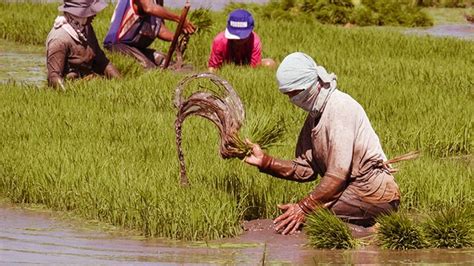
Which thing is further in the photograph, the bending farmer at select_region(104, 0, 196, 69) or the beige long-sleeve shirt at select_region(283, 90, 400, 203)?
the bending farmer at select_region(104, 0, 196, 69)

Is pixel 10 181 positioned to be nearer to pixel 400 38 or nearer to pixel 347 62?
pixel 347 62

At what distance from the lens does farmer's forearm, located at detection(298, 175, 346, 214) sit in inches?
260

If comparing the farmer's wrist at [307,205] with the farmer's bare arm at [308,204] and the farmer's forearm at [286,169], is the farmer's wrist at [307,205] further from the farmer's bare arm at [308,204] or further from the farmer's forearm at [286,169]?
the farmer's forearm at [286,169]

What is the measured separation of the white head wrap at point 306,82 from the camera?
21.3 ft

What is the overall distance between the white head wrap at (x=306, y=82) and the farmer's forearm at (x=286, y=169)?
341 mm

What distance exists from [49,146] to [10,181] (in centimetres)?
61

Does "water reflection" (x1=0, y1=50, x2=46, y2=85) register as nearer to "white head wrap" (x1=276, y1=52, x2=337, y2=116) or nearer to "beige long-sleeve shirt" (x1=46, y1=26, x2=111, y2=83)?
"beige long-sleeve shirt" (x1=46, y1=26, x2=111, y2=83)

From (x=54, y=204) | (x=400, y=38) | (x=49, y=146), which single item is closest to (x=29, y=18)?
(x=400, y=38)

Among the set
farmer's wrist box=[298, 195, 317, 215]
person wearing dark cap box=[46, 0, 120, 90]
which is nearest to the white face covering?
farmer's wrist box=[298, 195, 317, 215]

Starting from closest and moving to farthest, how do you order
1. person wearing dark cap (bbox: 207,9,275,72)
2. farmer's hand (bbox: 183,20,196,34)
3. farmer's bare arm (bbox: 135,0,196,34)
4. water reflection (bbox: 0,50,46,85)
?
person wearing dark cap (bbox: 207,9,275,72)
farmer's hand (bbox: 183,20,196,34)
farmer's bare arm (bbox: 135,0,196,34)
water reflection (bbox: 0,50,46,85)

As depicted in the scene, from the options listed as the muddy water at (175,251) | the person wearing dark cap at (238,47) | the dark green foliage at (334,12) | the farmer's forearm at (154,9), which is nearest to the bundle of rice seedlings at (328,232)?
the muddy water at (175,251)

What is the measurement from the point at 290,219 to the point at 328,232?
350 millimetres

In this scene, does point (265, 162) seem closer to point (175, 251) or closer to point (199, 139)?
point (175, 251)

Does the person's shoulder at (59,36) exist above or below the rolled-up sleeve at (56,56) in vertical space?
above
